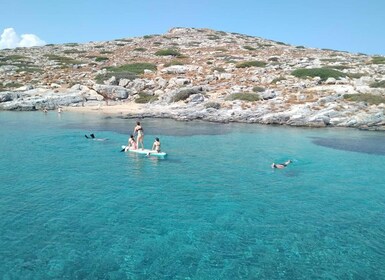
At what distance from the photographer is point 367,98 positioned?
5234cm

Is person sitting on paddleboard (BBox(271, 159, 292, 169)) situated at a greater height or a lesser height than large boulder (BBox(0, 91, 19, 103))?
lesser

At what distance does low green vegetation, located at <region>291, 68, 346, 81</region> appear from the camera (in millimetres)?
65750

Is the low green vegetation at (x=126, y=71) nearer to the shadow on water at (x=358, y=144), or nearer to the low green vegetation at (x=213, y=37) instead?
the shadow on water at (x=358, y=144)

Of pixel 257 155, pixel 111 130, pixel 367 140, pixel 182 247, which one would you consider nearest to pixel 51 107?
pixel 111 130

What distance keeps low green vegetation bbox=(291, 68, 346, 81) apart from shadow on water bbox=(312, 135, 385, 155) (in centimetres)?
2656

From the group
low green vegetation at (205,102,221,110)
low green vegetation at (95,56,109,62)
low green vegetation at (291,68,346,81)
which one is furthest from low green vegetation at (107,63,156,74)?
low green vegetation at (291,68,346,81)

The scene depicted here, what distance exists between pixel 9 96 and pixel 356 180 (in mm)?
58520

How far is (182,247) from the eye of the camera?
14.9m

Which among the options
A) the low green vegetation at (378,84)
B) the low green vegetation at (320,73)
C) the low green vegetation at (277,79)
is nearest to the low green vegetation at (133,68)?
the low green vegetation at (277,79)

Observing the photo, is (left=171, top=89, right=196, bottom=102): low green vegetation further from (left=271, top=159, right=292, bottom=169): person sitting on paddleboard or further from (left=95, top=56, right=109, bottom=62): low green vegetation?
(left=95, top=56, right=109, bottom=62): low green vegetation

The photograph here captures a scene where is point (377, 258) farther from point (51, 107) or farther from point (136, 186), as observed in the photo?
point (51, 107)

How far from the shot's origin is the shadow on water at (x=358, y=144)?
34.8 meters

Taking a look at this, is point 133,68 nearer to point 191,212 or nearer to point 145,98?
point 145,98

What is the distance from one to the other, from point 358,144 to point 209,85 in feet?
110
